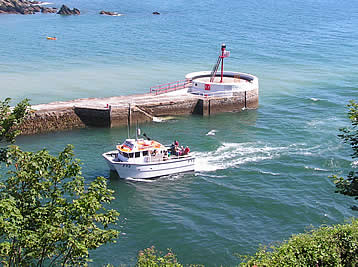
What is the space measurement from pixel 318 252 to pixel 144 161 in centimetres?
2205

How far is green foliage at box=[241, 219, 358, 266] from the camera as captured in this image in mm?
20547

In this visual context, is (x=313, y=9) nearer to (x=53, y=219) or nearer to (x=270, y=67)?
(x=270, y=67)

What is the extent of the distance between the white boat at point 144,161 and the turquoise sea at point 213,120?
2.75 feet

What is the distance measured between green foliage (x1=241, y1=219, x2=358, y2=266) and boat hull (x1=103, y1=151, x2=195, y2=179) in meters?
19.6

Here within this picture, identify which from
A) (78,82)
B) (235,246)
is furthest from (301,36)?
(235,246)

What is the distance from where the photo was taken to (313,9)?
16800 centimetres

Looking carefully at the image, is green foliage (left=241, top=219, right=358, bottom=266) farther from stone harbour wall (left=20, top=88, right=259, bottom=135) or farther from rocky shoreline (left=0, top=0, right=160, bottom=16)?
rocky shoreline (left=0, top=0, right=160, bottom=16)

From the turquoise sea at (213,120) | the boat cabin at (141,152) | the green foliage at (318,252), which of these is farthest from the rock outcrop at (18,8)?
the green foliage at (318,252)

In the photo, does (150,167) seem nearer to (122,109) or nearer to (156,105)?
(122,109)

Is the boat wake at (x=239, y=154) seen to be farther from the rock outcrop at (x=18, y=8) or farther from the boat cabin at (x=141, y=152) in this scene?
the rock outcrop at (x=18, y=8)

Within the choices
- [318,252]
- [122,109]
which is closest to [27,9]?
[122,109]

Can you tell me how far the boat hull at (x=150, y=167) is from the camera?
132ft

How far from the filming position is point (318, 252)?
821 inches

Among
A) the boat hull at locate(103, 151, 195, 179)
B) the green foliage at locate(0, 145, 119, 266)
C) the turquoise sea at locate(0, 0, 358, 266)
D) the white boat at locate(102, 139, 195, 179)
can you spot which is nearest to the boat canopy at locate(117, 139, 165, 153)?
the white boat at locate(102, 139, 195, 179)
